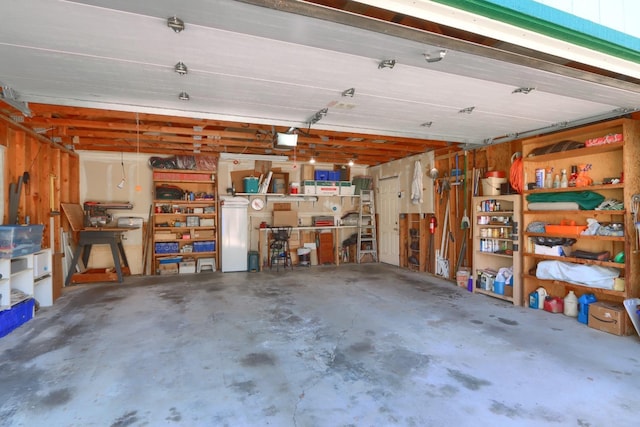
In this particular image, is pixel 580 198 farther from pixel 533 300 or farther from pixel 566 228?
pixel 533 300

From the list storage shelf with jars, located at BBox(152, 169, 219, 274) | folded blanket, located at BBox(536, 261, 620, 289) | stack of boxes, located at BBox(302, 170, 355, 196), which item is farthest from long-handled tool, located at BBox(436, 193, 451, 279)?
storage shelf with jars, located at BBox(152, 169, 219, 274)

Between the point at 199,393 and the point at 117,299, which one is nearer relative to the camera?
the point at 199,393

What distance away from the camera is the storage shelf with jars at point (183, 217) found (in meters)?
7.02

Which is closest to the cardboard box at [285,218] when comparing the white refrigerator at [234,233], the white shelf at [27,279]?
the white refrigerator at [234,233]

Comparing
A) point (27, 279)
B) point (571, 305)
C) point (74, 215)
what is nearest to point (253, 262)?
point (74, 215)

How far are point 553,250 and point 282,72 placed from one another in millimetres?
4063

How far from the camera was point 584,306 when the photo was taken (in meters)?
3.89

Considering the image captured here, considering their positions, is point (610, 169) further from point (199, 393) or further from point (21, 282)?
point (21, 282)

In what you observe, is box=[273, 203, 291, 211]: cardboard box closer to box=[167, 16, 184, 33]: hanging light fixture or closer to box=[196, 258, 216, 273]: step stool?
box=[196, 258, 216, 273]: step stool

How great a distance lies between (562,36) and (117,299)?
Answer: 600 centimetres

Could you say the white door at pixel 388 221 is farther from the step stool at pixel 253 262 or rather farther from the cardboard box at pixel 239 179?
the cardboard box at pixel 239 179

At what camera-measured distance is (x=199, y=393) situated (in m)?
2.38

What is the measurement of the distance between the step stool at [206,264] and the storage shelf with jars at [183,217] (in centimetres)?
3

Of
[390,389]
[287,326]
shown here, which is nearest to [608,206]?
[390,389]
